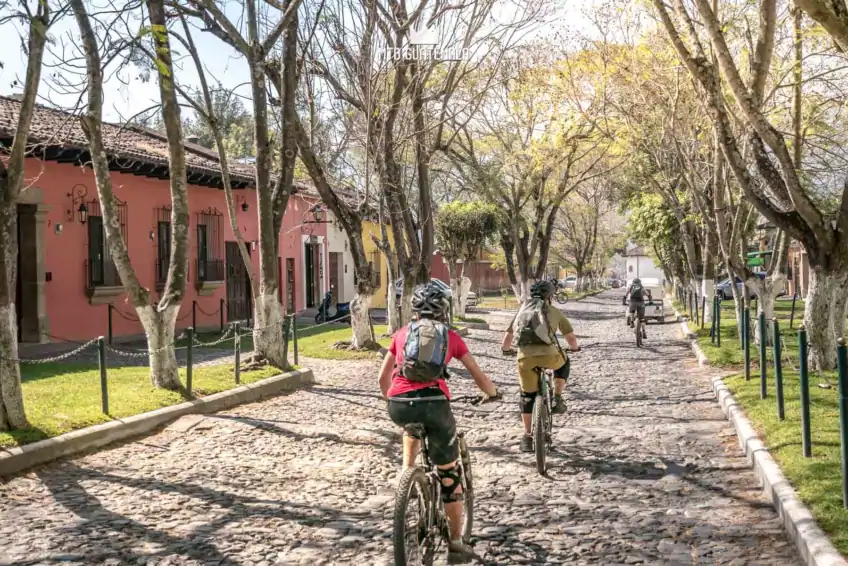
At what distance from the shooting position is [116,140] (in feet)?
43.9

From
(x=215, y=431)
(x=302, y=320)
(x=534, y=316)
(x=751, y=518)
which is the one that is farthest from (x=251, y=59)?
(x=302, y=320)

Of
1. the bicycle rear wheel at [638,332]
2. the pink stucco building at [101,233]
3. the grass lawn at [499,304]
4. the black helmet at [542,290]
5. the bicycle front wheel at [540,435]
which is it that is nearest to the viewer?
the bicycle front wheel at [540,435]

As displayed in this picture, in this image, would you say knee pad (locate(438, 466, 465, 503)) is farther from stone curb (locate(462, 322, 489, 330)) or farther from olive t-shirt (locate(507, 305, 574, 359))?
stone curb (locate(462, 322, 489, 330))

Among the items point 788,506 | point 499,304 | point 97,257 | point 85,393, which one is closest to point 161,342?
point 85,393

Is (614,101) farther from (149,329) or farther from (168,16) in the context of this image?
(149,329)

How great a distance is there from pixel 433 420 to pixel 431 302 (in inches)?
23.7

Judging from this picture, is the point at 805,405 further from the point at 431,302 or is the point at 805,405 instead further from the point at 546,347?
the point at 431,302

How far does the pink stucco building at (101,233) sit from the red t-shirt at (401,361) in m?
9.29

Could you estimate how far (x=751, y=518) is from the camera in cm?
544

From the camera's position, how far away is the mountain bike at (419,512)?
3.79 metres

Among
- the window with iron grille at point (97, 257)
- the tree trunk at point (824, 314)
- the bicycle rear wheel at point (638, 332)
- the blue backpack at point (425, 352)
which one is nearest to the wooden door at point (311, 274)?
the window with iron grille at point (97, 257)

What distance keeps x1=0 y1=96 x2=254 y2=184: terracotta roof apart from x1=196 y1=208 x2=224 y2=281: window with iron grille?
1.23m

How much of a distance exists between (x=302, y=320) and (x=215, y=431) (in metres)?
17.7

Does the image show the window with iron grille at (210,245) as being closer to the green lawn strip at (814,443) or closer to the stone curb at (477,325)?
the stone curb at (477,325)
